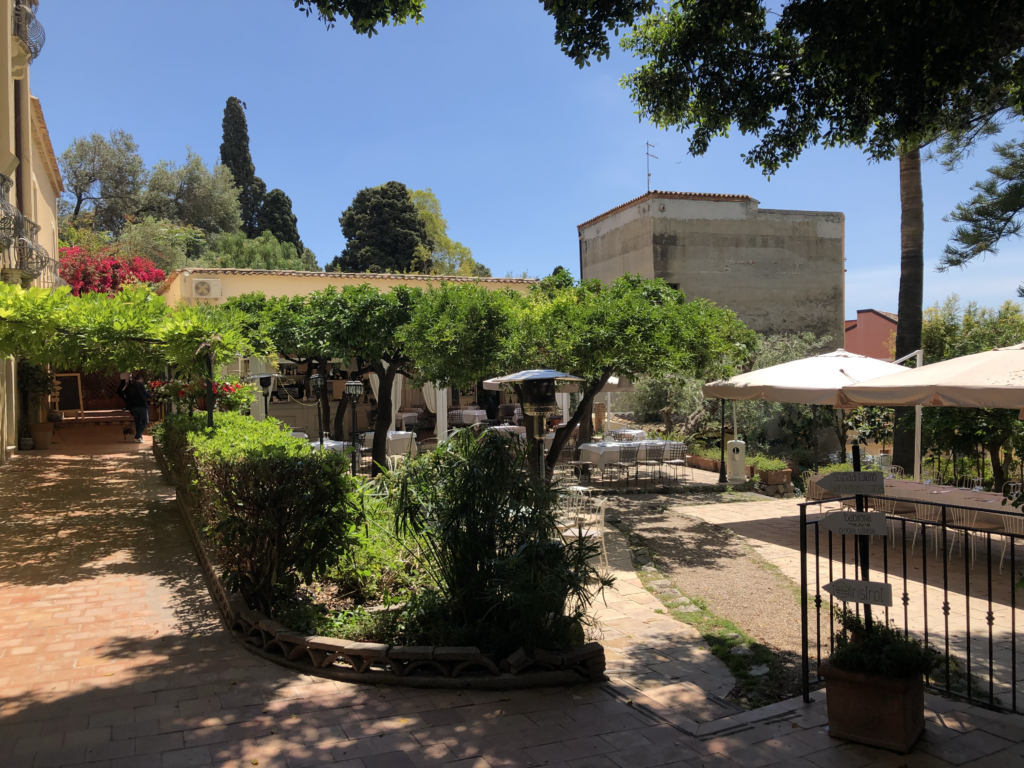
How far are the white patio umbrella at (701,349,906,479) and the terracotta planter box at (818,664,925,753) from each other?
224 inches

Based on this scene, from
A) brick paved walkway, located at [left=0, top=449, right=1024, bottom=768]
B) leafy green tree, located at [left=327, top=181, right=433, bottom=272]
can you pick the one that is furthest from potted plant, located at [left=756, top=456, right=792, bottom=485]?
leafy green tree, located at [left=327, top=181, right=433, bottom=272]

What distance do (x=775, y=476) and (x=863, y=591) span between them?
1003 centimetres

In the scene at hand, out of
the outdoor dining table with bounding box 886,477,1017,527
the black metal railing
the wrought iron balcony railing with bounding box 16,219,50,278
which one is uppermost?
the wrought iron balcony railing with bounding box 16,219,50,278

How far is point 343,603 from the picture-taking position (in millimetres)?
5656

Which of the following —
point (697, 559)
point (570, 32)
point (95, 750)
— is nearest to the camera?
point (95, 750)

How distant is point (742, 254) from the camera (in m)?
24.2

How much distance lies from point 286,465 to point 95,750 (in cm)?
210

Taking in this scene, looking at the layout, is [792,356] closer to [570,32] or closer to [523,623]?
[570,32]

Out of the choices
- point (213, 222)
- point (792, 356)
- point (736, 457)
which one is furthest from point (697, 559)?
point (213, 222)

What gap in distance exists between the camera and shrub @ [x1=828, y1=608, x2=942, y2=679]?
3551 mm

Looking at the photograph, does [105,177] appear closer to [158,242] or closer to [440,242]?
[158,242]

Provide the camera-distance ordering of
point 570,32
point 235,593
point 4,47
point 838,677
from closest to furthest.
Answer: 1. point 838,677
2. point 235,593
3. point 570,32
4. point 4,47

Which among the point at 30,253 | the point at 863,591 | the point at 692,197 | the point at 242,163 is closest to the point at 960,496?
the point at 863,591

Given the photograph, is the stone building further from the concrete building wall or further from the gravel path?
the gravel path
